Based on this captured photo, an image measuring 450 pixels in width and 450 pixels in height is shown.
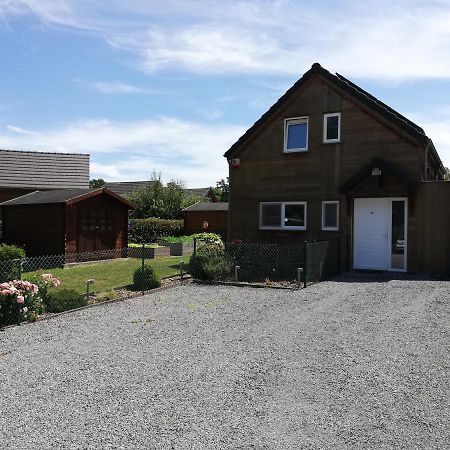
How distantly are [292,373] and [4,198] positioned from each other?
3088cm

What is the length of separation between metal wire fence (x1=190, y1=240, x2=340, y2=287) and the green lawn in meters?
1.70

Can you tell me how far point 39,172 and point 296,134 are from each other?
2324cm

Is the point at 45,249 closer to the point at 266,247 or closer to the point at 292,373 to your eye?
the point at 266,247

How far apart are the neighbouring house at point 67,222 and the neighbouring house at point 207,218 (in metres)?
10.2

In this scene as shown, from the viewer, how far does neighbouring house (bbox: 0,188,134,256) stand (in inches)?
805

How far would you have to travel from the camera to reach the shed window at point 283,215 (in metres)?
17.5

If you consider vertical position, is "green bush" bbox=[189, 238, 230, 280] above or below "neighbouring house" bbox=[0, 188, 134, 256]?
below

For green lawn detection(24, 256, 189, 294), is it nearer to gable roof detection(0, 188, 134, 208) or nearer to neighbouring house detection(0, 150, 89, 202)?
gable roof detection(0, 188, 134, 208)

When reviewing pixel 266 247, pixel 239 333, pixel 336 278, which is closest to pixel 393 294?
pixel 336 278

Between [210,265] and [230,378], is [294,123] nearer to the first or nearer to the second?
[210,265]

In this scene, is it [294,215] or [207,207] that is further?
[207,207]

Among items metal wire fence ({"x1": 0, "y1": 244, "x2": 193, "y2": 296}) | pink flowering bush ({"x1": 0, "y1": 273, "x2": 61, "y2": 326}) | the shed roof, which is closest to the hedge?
the shed roof

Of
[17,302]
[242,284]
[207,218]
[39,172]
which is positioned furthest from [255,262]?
[39,172]

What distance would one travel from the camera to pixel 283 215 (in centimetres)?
1789
